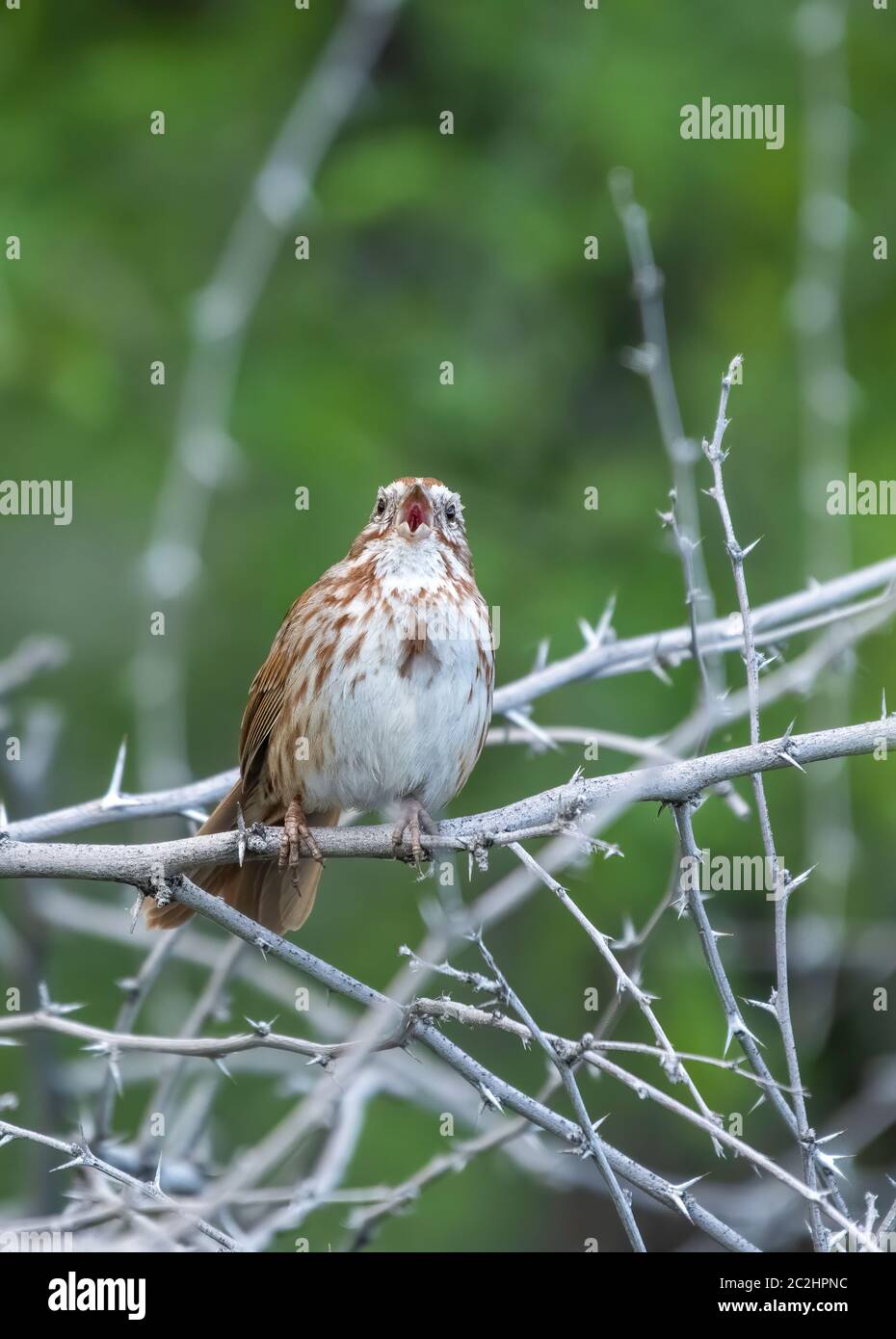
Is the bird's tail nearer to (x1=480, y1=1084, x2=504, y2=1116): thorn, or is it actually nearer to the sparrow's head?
the sparrow's head

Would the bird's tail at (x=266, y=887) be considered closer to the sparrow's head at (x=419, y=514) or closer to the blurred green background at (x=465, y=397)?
the sparrow's head at (x=419, y=514)

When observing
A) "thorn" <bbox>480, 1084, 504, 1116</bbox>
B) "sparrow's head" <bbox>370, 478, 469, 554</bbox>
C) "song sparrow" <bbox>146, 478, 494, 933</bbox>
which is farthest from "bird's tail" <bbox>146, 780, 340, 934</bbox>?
"thorn" <bbox>480, 1084, 504, 1116</bbox>

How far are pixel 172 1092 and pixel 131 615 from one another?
3.30 meters

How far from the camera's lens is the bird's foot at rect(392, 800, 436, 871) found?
3564 mm

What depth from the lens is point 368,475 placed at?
6.77 metres

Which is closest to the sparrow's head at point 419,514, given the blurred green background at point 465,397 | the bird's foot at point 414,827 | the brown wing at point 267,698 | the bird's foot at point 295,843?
the brown wing at point 267,698

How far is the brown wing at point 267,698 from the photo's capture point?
438cm

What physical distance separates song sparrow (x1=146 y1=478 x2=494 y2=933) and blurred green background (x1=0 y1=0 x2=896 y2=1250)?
6.67 feet

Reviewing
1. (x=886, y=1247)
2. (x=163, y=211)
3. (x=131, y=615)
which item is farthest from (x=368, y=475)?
(x=886, y=1247)

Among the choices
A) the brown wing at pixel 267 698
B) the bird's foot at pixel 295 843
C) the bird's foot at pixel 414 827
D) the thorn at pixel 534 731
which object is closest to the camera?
the bird's foot at pixel 414 827

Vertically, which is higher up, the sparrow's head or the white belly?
the sparrow's head

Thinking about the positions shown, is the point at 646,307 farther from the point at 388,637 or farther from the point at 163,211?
the point at 163,211

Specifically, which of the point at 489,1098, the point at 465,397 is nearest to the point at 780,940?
the point at 489,1098

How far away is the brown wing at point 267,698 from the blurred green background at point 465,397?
1.98 metres
